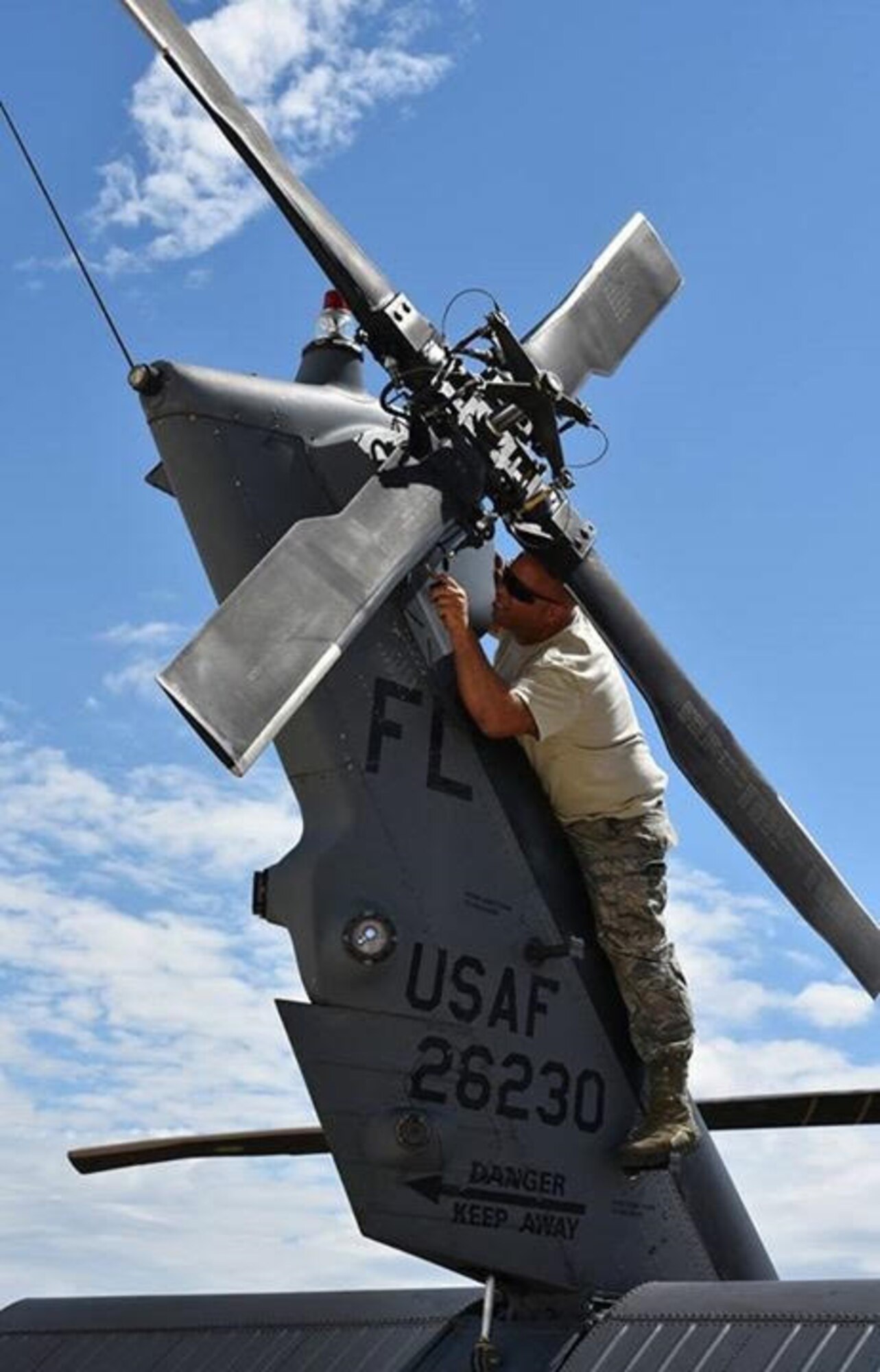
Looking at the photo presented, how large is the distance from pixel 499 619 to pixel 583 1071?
74.1 inches

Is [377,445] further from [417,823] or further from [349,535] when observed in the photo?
[417,823]

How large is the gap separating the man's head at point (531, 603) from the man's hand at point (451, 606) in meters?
0.40

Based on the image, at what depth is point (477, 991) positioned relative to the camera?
6809mm

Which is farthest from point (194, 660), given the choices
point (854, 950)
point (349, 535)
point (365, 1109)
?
point (854, 950)

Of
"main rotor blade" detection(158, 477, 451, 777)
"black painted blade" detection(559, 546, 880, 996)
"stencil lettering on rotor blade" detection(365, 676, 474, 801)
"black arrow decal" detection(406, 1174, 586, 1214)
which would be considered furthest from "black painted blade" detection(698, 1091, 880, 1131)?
"main rotor blade" detection(158, 477, 451, 777)

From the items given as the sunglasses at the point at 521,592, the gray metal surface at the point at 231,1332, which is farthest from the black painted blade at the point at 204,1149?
the sunglasses at the point at 521,592

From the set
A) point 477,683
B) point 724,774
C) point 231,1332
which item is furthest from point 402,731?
point 231,1332

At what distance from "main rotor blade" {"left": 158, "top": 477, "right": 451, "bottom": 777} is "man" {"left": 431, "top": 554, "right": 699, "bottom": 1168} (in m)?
0.56

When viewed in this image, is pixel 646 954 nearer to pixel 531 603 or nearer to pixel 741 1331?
pixel 531 603

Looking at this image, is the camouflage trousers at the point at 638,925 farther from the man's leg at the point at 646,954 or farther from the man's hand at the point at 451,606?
the man's hand at the point at 451,606

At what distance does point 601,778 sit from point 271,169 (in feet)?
9.14

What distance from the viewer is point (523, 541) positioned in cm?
740

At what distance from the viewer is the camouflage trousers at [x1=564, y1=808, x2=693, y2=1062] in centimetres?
713

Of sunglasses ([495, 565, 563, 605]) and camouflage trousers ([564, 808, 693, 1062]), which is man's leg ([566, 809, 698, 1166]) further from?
sunglasses ([495, 565, 563, 605])
